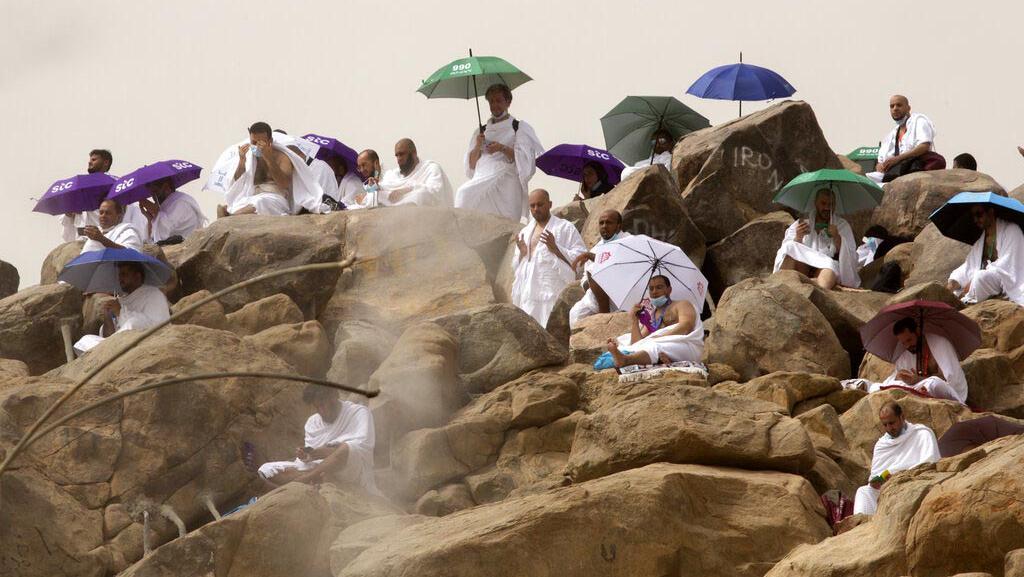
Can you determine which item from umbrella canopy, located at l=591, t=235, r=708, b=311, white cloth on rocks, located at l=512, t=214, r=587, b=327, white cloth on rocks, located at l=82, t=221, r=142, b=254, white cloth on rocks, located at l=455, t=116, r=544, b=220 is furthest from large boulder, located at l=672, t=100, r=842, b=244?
white cloth on rocks, located at l=82, t=221, r=142, b=254

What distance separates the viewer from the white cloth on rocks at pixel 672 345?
1903cm

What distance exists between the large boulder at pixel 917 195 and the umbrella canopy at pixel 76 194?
10.6 m

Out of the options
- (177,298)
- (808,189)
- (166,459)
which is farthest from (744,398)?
(177,298)

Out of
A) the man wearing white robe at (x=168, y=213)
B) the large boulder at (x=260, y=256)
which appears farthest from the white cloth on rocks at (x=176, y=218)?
the large boulder at (x=260, y=256)

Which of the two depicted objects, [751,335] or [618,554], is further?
[751,335]

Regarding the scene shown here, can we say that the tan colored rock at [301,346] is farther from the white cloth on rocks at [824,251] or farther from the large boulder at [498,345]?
the white cloth on rocks at [824,251]

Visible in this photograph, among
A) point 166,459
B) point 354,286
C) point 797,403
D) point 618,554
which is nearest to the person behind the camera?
point 618,554

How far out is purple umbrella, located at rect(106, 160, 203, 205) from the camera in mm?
24344

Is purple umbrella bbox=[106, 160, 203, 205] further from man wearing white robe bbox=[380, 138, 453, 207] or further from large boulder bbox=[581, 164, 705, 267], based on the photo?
large boulder bbox=[581, 164, 705, 267]

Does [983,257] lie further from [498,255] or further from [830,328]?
[498,255]

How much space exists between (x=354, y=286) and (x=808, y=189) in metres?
5.71

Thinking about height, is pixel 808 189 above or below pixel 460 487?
above

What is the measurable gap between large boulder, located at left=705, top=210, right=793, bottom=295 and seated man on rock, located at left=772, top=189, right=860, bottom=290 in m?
2.05

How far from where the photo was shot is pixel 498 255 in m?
24.6
